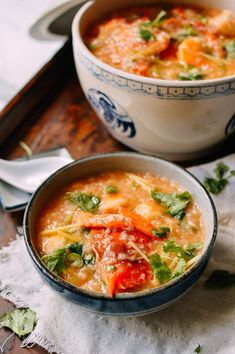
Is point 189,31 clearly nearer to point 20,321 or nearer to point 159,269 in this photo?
point 159,269

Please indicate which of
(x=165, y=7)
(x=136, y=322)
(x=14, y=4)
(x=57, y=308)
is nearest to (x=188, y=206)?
(x=136, y=322)

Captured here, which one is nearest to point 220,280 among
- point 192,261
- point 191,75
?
point 192,261

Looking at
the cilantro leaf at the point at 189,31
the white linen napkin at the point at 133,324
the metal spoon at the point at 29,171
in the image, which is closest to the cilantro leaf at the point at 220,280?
the white linen napkin at the point at 133,324

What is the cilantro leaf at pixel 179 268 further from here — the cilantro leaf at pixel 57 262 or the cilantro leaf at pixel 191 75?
the cilantro leaf at pixel 191 75

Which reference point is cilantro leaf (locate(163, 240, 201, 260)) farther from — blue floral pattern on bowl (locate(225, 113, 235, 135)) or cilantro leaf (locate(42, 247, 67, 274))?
blue floral pattern on bowl (locate(225, 113, 235, 135))

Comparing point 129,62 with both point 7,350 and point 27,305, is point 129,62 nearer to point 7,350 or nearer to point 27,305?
point 27,305

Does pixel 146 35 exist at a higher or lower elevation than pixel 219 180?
higher

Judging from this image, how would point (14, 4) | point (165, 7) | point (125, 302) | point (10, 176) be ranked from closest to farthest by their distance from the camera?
point (125, 302)
point (10, 176)
point (165, 7)
point (14, 4)
